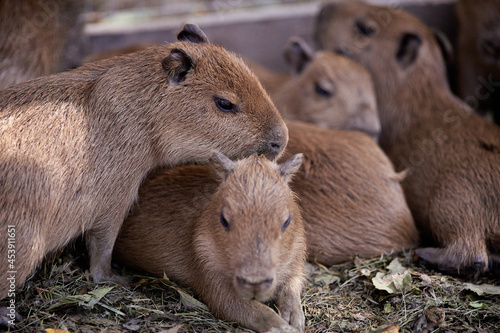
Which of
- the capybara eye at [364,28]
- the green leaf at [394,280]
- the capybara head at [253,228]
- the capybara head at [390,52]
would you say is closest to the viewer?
the capybara head at [253,228]

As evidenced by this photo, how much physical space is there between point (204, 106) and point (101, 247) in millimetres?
1324

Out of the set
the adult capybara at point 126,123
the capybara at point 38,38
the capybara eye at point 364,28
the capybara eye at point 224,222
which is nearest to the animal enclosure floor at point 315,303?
the adult capybara at point 126,123

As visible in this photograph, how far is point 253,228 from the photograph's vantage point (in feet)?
11.1

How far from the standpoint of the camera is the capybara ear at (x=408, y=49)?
633 centimetres

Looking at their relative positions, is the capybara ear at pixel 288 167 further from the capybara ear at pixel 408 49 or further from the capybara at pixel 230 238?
the capybara ear at pixel 408 49

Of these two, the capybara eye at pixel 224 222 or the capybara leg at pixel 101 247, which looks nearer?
the capybara eye at pixel 224 222

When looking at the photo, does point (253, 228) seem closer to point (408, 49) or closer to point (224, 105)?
point (224, 105)

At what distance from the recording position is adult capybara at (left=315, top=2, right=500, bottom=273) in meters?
4.51

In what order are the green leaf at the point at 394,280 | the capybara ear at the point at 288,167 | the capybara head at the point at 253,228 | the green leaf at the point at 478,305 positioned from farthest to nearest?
the green leaf at the point at 394,280 → the green leaf at the point at 478,305 → the capybara ear at the point at 288,167 → the capybara head at the point at 253,228

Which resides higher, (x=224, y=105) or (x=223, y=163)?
(x=224, y=105)

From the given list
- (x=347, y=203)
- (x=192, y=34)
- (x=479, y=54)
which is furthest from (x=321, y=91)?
(x=479, y=54)

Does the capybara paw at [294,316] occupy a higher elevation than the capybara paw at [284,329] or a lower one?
lower

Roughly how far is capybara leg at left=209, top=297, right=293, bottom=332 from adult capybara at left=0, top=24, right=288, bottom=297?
1033 mm

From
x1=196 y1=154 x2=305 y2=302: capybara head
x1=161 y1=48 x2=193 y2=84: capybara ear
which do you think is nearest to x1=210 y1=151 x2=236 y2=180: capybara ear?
x1=196 y1=154 x2=305 y2=302: capybara head
